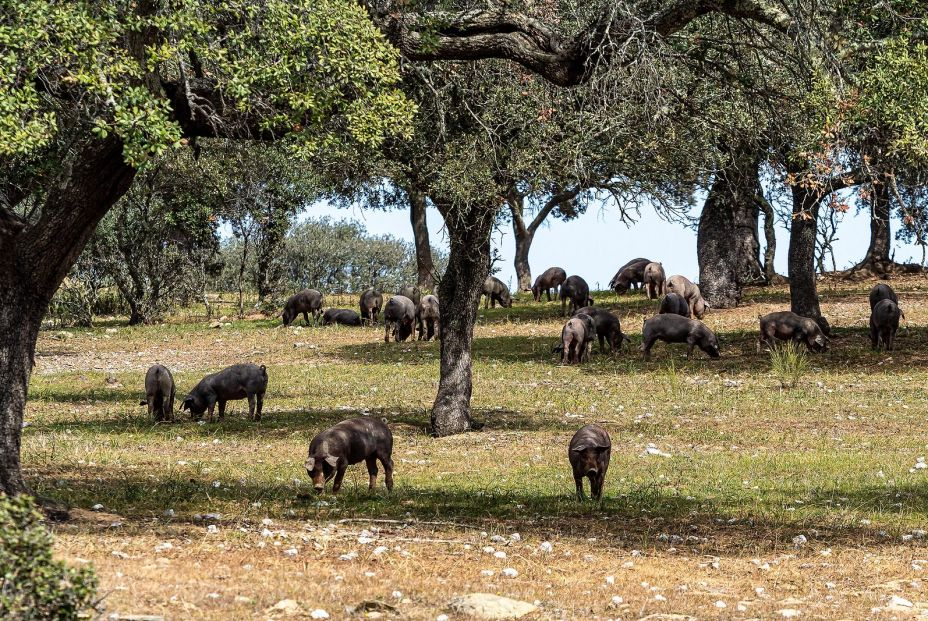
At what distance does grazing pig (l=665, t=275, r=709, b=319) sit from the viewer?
1491 inches

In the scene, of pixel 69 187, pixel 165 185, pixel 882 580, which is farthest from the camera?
pixel 165 185

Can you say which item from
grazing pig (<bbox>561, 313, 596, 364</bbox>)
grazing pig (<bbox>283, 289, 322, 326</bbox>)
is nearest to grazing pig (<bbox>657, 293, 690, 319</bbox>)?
grazing pig (<bbox>561, 313, 596, 364</bbox>)

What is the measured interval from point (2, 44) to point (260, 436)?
1025 centimetres

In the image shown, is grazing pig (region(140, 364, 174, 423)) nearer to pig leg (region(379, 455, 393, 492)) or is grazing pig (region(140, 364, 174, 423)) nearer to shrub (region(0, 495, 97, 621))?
pig leg (region(379, 455, 393, 492))

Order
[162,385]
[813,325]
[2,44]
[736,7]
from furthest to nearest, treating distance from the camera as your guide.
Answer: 1. [813,325]
2. [162,385]
3. [736,7]
4. [2,44]

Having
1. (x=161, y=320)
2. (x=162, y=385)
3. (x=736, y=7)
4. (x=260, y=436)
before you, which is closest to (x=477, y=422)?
(x=260, y=436)

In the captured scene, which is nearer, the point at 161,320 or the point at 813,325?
the point at 813,325

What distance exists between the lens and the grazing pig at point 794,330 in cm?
3039

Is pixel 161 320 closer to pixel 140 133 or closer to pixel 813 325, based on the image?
pixel 813 325

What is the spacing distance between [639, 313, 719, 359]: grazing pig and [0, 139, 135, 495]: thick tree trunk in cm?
2047

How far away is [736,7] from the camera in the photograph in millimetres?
14867

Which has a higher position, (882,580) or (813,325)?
(813,325)

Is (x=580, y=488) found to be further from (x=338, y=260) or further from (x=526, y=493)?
(x=338, y=260)

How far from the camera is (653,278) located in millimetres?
43531
